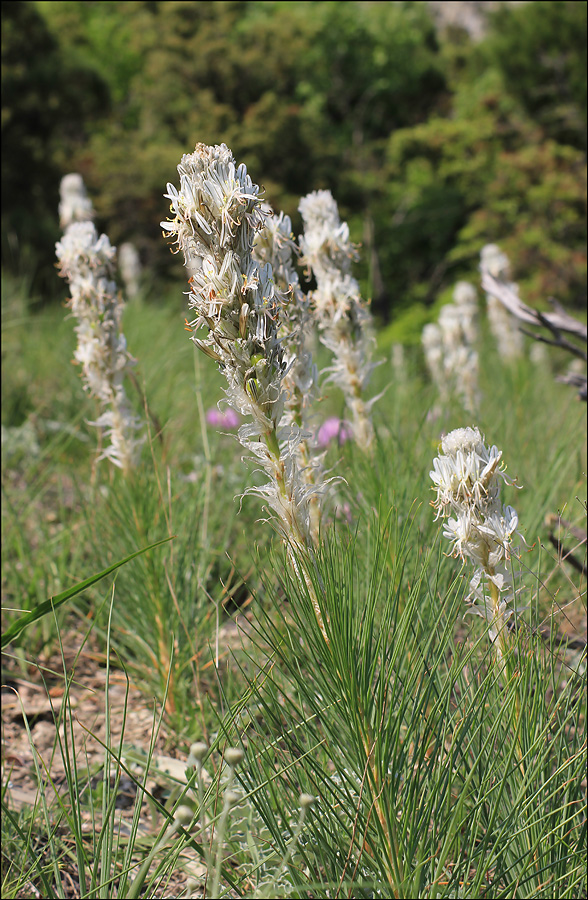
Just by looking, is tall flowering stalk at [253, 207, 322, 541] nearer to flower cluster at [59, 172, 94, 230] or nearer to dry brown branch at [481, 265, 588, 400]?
dry brown branch at [481, 265, 588, 400]

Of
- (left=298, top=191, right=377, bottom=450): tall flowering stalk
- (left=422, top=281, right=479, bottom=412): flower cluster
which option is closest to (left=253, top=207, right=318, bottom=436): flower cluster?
(left=298, top=191, right=377, bottom=450): tall flowering stalk

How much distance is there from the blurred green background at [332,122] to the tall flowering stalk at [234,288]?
1163 cm

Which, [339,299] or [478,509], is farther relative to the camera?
[339,299]

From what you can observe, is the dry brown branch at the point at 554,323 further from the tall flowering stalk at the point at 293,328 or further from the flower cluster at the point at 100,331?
the flower cluster at the point at 100,331

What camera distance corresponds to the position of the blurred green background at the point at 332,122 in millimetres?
12688

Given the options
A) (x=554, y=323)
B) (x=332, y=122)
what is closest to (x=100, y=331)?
(x=554, y=323)

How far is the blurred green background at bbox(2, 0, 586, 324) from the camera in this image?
12.7m

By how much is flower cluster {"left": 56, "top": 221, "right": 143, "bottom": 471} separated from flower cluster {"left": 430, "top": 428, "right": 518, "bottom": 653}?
126 centimetres

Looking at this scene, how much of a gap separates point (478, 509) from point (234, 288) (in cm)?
52

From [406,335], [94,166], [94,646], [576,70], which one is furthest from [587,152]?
[94,646]

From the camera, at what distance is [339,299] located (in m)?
2.01

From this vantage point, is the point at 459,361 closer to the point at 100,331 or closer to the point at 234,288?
the point at 100,331

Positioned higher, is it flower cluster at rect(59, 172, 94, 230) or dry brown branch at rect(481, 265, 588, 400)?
flower cluster at rect(59, 172, 94, 230)

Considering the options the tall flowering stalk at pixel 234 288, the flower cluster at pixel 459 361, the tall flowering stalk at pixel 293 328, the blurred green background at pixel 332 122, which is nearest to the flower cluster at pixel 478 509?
the tall flowering stalk at pixel 234 288
